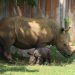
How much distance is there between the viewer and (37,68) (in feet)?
37.4

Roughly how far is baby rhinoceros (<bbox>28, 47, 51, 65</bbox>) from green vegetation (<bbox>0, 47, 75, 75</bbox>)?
0.82 ft

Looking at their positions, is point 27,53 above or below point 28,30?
below

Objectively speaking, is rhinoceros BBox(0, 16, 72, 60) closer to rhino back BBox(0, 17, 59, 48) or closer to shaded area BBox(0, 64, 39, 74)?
rhino back BBox(0, 17, 59, 48)

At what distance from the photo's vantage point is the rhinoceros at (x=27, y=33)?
12.6m

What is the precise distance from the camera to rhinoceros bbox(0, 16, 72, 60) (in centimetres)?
1263

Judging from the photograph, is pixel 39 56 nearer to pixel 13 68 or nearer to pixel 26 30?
pixel 26 30

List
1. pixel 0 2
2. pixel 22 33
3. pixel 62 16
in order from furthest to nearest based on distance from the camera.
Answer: pixel 62 16 → pixel 0 2 → pixel 22 33

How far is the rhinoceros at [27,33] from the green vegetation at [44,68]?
1.74 ft

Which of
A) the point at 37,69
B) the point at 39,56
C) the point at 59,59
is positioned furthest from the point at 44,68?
the point at 59,59

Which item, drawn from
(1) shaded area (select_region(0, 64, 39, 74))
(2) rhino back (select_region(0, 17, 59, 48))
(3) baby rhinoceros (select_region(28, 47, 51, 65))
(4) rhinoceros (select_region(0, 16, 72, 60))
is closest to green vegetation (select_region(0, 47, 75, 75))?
(1) shaded area (select_region(0, 64, 39, 74))

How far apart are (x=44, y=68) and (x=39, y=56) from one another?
1.10 metres

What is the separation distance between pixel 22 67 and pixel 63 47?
88.6 inches

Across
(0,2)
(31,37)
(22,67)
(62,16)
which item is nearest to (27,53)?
(31,37)

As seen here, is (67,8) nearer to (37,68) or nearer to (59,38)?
(59,38)
